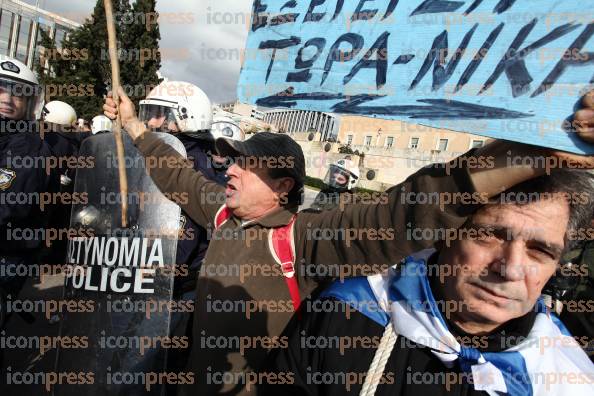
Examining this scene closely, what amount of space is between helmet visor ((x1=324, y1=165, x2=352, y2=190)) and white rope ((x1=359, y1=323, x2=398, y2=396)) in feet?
18.5

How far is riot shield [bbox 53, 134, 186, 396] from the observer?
240cm

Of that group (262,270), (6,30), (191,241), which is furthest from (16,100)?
(6,30)

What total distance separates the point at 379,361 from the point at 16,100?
11.3 ft

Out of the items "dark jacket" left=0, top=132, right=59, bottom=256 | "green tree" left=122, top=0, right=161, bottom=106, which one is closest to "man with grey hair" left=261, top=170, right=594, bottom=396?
"dark jacket" left=0, top=132, right=59, bottom=256

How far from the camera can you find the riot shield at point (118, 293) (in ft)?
7.88

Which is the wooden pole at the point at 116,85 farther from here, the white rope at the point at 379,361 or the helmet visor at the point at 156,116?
the white rope at the point at 379,361

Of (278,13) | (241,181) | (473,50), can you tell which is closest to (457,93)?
(473,50)

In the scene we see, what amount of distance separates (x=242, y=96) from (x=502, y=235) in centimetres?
97

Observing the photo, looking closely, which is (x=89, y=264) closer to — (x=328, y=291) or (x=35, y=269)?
(x=35, y=269)

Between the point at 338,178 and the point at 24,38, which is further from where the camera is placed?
→ the point at 24,38

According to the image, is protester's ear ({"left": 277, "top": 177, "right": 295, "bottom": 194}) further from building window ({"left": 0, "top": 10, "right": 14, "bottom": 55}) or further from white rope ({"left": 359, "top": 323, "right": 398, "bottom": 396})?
building window ({"left": 0, "top": 10, "right": 14, "bottom": 55})

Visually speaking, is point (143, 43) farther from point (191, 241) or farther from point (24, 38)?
point (24, 38)

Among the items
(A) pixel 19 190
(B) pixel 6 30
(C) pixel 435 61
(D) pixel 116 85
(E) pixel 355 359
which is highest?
(B) pixel 6 30

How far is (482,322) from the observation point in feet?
4.03
